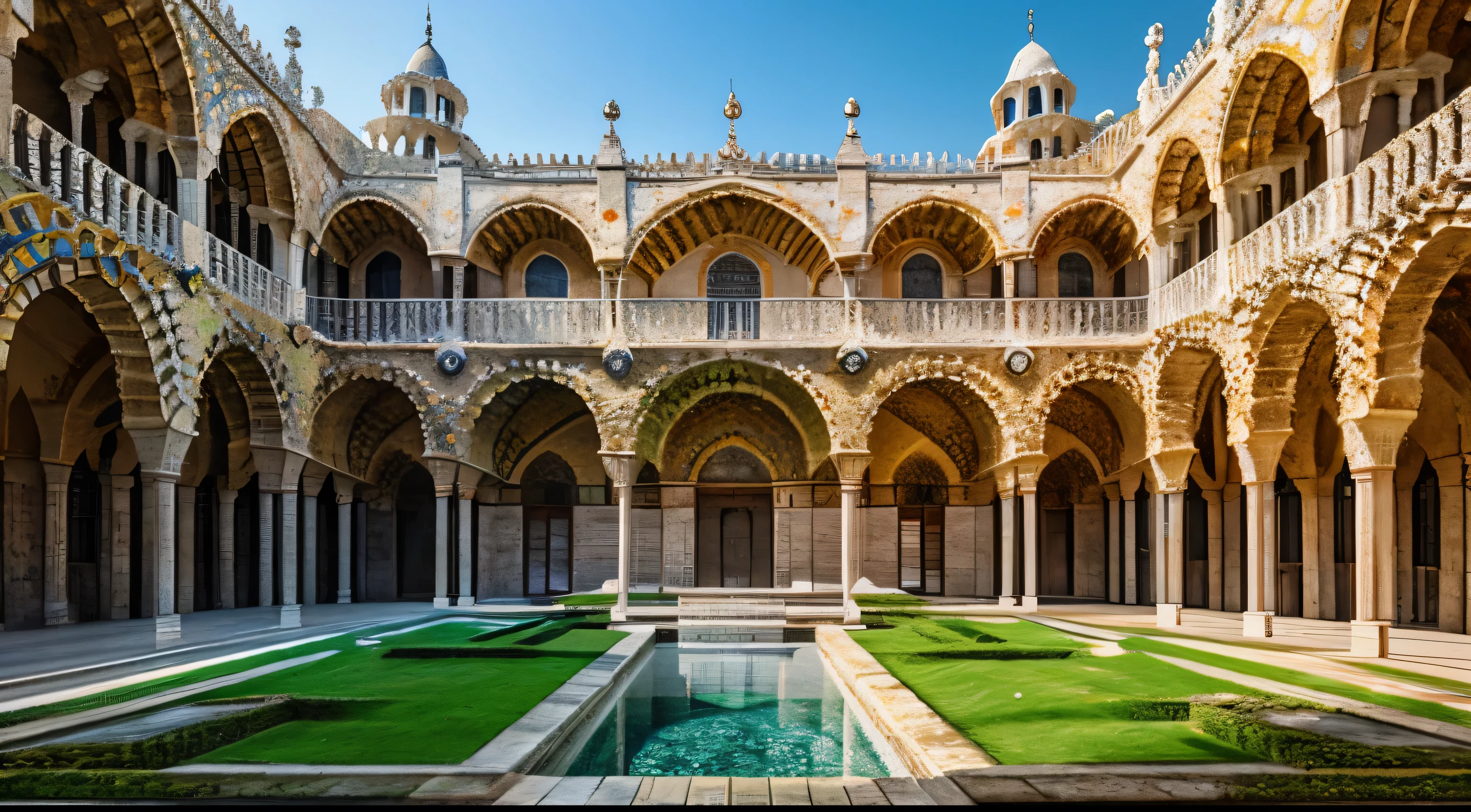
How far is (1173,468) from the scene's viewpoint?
15.8 m

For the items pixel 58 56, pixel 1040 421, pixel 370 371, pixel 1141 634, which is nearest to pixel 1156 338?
pixel 1040 421

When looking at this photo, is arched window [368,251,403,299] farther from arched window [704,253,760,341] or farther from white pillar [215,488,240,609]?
arched window [704,253,760,341]

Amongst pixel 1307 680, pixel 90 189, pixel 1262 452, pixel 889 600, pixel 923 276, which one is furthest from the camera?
pixel 923 276

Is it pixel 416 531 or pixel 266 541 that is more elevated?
pixel 266 541

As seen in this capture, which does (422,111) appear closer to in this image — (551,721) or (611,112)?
(611,112)

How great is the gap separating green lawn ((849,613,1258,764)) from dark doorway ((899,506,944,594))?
7.79 m

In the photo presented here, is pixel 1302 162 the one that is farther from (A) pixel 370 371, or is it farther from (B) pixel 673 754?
(A) pixel 370 371

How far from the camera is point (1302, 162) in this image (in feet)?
46.0

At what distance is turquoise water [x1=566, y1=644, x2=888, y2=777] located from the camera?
25.4 ft

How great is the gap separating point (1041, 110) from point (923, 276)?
13526 mm

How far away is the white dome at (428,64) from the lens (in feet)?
106

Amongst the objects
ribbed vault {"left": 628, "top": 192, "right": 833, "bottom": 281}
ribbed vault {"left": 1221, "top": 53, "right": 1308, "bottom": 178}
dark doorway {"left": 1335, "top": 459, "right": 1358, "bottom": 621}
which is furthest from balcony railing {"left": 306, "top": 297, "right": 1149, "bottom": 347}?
dark doorway {"left": 1335, "top": 459, "right": 1358, "bottom": 621}

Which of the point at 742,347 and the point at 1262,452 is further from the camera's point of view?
the point at 742,347

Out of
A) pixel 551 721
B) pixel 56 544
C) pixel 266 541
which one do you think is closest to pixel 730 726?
pixel 551 721
